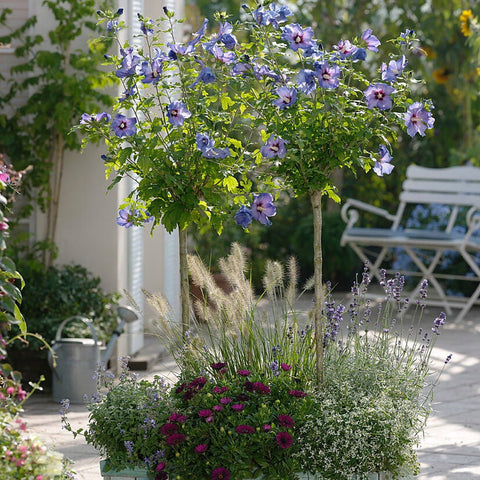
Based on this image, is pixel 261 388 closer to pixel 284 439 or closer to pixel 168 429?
pixel 284 439

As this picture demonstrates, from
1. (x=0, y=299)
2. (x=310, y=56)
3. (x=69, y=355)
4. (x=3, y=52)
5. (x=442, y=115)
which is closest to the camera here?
(x=0, y=299)

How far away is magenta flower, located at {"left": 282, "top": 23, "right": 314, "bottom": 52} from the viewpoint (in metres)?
3.02

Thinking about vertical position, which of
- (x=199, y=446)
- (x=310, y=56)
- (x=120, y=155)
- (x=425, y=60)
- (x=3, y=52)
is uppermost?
(x=425, y=60)

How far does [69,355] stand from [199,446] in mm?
2310

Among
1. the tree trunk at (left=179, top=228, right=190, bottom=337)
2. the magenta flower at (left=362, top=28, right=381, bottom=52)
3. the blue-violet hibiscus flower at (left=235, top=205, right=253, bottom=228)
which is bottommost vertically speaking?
the tree trunk at (left=179, top=228, right=190, bottom=337)

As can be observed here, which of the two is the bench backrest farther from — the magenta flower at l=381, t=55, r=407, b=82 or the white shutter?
the magenta flower at l=381, t=55, r=407, b=82

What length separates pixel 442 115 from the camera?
9828 mm

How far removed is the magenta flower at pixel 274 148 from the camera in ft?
9.93

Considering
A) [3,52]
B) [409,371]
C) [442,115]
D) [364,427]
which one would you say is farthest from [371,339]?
[442,115]

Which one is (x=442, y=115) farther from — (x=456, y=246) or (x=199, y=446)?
(x=199, y=446)

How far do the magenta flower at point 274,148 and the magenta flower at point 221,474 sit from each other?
0.99m

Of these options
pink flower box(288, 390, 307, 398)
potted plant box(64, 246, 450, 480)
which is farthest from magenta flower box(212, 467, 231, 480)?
pink flower box(288, 390, 307, 398)

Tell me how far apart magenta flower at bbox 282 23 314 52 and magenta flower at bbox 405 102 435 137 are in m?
0.39

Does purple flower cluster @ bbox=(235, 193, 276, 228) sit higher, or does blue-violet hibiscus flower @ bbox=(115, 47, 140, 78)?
blue-violet hibiscus flower @ bbox=(115, 47, 140, 78)
